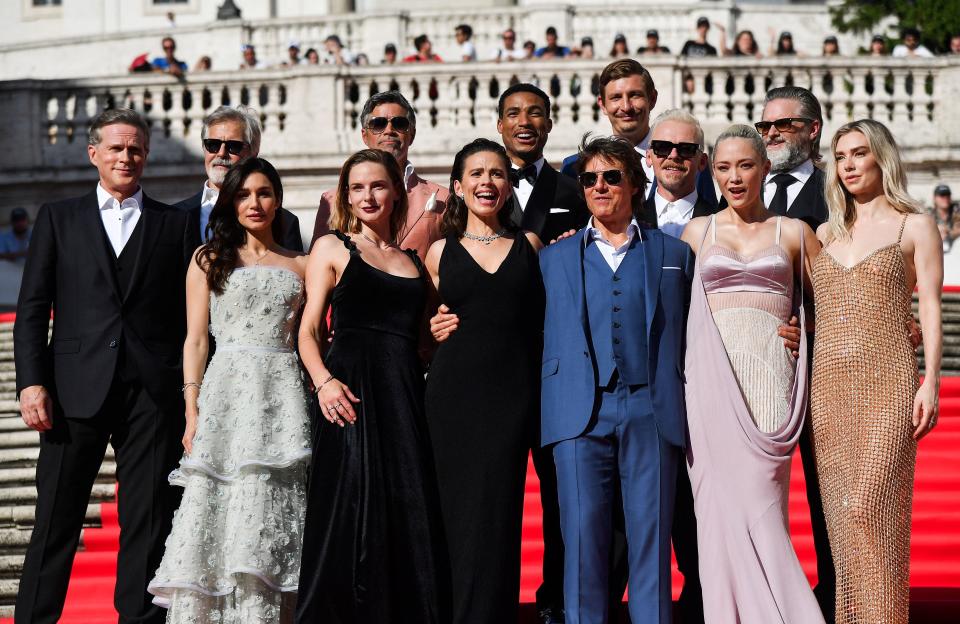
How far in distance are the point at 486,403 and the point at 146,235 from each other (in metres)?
1.76

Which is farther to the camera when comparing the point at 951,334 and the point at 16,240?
the point at 16,240

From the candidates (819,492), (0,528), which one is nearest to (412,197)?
(819,492)

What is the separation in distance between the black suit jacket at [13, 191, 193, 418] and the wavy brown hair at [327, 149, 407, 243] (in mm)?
774

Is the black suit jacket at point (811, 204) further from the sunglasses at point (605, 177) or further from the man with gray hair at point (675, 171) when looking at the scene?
the sunglasses at point (605, 177)

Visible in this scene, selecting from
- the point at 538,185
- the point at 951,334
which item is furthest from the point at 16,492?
the point at 951,334

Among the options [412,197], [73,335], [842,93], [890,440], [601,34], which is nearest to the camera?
[890,440]

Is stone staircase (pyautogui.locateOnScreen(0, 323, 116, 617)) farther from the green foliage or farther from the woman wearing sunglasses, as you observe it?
the green foliage

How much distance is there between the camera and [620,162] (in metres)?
5.95

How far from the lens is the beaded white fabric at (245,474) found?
19.2ft

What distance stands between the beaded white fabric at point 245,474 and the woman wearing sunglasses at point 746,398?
165 cm

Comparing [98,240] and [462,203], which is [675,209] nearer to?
[462,203]

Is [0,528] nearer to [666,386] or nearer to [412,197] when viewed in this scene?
[412,197]

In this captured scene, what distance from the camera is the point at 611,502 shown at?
18.7ft

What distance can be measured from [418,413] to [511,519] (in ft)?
1.89
